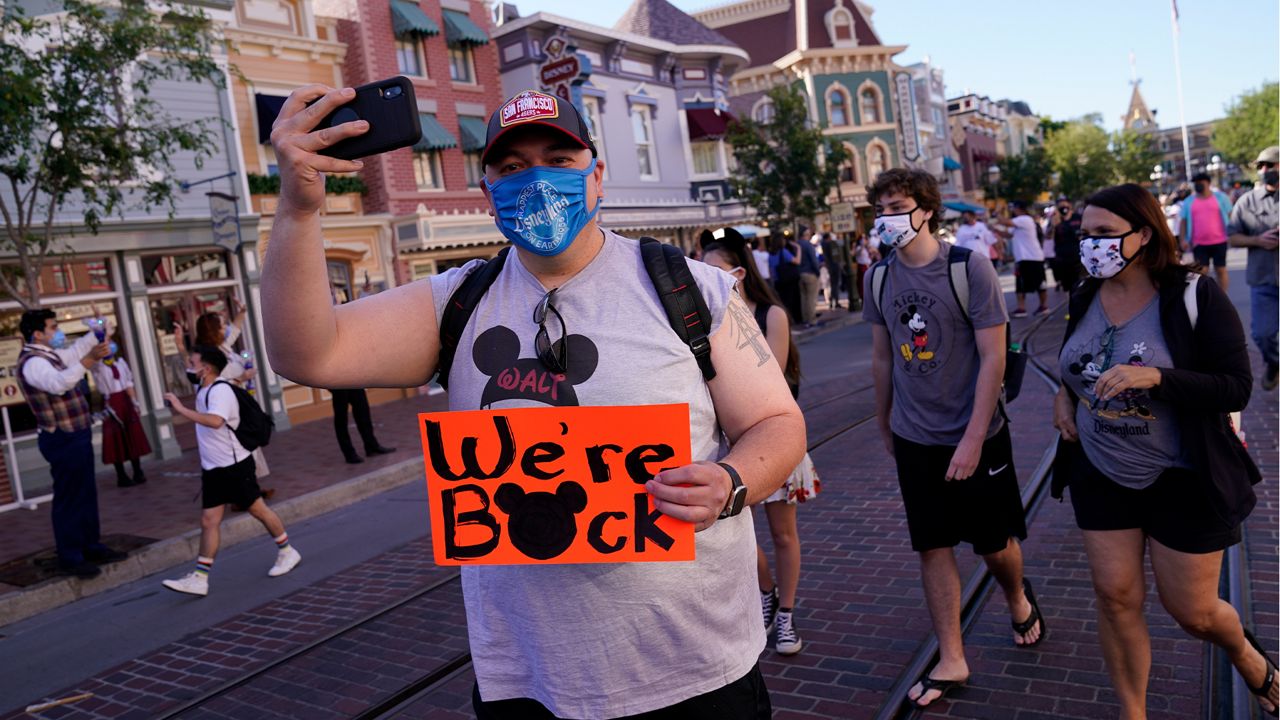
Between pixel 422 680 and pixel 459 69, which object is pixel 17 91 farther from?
pixel 459 69

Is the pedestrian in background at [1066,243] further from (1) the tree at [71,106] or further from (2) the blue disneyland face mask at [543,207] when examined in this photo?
(2) the blue disneyland face mask at [543,207]

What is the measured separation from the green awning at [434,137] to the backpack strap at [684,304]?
722 inches

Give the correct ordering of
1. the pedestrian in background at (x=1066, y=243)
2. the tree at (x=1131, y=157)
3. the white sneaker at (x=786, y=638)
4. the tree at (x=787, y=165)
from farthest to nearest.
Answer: the tree at (x=1131, y=157), the tree at (x=787, y=165), the pedestrian in background at (x=1066, y=243), the white sneaker at (x=786, y=638)

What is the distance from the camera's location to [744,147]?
2492 centimetres

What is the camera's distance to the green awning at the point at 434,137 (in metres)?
19.3

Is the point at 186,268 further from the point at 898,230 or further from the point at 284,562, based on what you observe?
the point at 898,230

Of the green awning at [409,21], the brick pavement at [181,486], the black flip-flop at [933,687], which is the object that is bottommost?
the black flip-flop at [933,687]

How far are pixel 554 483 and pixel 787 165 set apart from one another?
75.7ft

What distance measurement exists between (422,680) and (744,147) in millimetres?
22312

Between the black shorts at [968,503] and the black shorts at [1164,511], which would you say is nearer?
the black shorts at [1164,511]

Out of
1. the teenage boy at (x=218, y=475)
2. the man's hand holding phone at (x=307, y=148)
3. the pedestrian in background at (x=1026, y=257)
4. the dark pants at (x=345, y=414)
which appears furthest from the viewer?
the pedestrian in background at (x=1026, y=257)

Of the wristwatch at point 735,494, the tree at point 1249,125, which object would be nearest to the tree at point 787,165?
the wristwatch at point 735,494

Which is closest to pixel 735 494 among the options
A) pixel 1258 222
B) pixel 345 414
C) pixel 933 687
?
pixel 933 687

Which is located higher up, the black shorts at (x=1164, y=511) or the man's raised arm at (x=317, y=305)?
the man's raised arm at (x=317, y=305)
